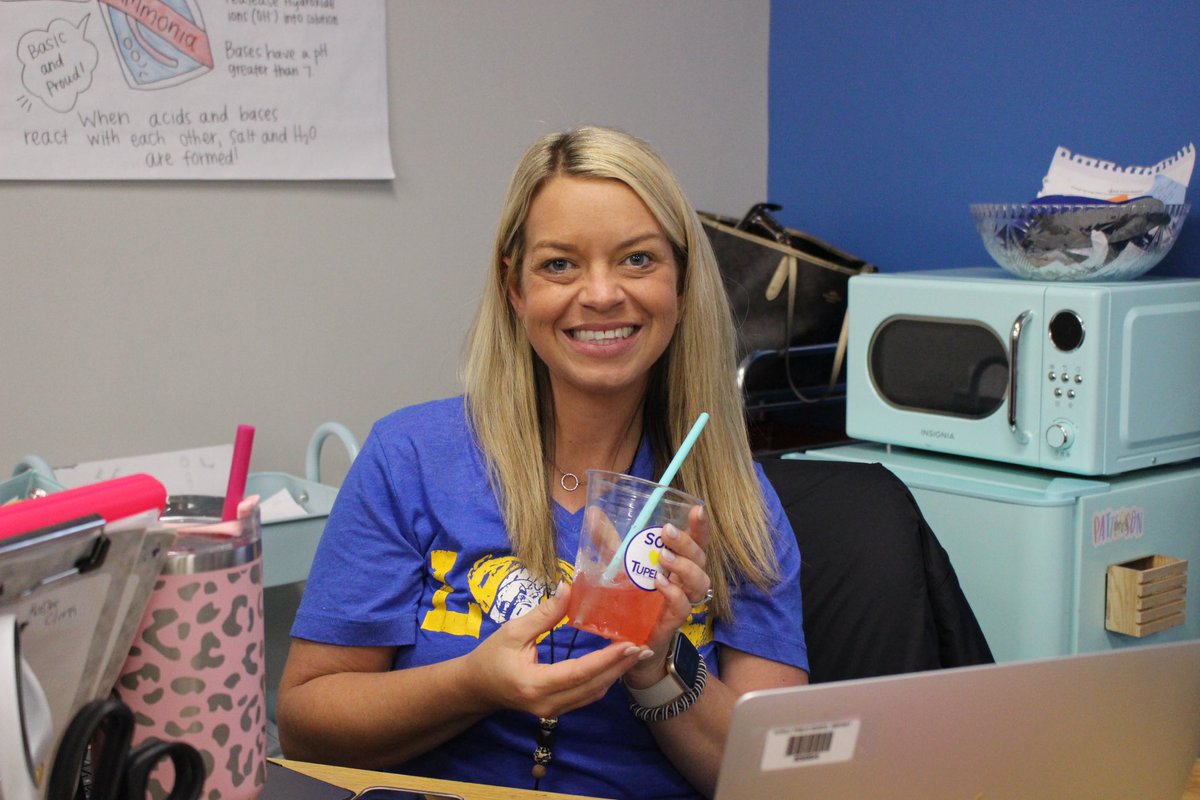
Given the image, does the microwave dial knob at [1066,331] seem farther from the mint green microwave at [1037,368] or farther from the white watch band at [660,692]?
the white watch band at [660,692]

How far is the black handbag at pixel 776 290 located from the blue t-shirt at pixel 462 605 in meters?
1.29

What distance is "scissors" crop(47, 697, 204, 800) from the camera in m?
0.72

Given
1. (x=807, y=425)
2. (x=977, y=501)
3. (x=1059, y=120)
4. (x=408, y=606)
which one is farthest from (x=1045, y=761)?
(x=807, y=425)

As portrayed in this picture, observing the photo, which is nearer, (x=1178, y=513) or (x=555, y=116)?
(x=1178, y=513)

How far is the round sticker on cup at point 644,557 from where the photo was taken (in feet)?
3.57

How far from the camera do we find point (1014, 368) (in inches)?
81.1

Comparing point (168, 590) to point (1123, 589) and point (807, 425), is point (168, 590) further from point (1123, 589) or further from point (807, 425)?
point (807, 425)

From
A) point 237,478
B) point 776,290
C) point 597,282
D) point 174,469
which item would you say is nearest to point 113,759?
point 237,478

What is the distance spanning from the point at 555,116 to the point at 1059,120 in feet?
3.67

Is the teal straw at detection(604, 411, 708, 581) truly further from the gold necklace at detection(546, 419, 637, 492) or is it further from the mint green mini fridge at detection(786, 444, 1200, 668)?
the mint green mini fridge at detection(786, 444, 1200, 668)

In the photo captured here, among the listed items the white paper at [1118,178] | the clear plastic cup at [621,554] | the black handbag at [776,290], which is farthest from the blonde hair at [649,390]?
the black handbag at [776,290]

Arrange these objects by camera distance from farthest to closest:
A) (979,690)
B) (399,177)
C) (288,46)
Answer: (399,177)
(288,46)
(979,690)

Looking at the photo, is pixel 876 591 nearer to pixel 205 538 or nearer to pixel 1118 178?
pixel 205 538

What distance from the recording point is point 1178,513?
212 cm
